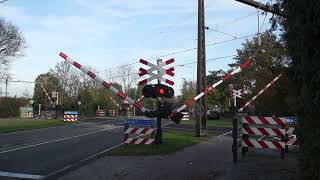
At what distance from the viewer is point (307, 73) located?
23.1 feet

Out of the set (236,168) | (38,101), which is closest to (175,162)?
Answer: (236,168)

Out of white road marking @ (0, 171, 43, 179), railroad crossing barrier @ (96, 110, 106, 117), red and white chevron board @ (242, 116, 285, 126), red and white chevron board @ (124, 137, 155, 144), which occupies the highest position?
railroad crossing barrier @ (96, 110, 106, 117)

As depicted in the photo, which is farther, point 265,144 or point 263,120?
point 263,120

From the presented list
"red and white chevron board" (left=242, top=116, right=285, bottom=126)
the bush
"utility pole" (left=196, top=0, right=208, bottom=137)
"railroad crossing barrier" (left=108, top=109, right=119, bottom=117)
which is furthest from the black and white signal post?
"railroad crossing barrier" (left=108, top=109, right=119, bottom=117)

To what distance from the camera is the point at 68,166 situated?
14422mm

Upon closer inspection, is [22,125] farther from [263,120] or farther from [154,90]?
[263,120]

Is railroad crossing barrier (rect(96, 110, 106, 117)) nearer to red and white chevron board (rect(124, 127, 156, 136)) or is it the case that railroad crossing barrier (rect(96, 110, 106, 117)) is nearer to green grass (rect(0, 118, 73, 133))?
green grass (rect(0, 118, 73, 133))

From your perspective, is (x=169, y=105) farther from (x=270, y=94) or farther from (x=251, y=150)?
(x=270, y=94)

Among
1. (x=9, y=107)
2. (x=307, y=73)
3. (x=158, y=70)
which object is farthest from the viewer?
(x=9, y=107)

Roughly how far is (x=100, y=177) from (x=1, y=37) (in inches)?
2046

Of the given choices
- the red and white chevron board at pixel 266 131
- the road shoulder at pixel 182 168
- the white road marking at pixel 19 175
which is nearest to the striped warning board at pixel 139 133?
the road shoulder at pixel 182 168

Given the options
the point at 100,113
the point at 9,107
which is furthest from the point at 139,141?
the point at 100,113

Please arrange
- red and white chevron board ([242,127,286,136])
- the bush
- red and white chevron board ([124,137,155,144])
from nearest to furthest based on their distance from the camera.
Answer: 1. red and white chevron board ([242,127,286,136])
2. red and white chevron board ([124,137,155,144])
3. the bush

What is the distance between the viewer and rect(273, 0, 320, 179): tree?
667cm
